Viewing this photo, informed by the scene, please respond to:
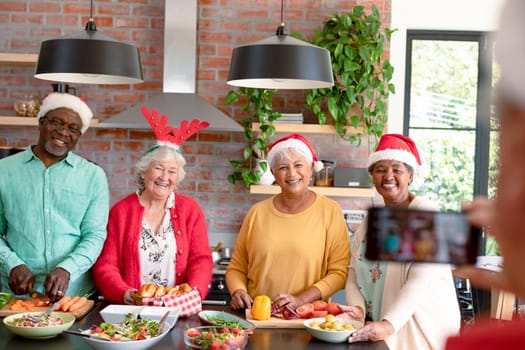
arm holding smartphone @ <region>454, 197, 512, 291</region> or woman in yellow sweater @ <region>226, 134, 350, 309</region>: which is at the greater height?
arm holding smartphone @ <region>454, 197, 512, 291</region>

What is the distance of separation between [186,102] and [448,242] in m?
4.17

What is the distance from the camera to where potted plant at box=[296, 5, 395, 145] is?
15.0 feet

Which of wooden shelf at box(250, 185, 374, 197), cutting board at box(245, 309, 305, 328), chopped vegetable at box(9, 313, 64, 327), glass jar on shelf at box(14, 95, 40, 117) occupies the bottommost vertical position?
cutting board at box(245, 309, 305, 328)

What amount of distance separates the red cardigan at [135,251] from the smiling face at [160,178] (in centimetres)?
9

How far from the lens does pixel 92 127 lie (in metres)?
4.92

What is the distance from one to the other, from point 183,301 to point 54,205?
792 millimetres

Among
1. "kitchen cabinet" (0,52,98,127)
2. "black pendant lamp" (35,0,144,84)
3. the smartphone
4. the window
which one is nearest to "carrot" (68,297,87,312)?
"black pendant lamp" (35,0,144,84)

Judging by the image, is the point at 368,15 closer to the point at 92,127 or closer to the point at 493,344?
the point at 92,127

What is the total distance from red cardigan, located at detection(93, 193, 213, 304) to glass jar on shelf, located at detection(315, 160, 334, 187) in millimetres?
1754

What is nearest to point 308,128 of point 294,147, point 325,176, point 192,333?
point 325,176

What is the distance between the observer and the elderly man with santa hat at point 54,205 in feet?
9.64

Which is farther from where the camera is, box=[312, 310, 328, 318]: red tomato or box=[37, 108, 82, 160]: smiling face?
box=[37, 108, 82, 160]: smiling face

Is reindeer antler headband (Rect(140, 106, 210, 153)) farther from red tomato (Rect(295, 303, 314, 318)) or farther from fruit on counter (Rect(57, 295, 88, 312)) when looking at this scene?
red tomato (Rect(295, 303, 314, 318))

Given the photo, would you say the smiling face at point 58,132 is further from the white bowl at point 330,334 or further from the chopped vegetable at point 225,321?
the white bowl at point 330,334
